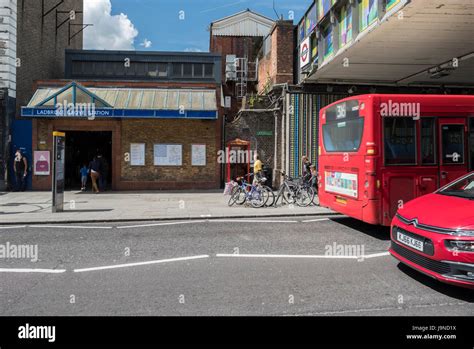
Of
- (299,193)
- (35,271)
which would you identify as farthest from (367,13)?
(35,271)

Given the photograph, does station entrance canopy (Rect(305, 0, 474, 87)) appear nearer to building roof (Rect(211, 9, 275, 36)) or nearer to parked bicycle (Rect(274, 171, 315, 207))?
parked bicycle (Rect(274, 171, 315, 207))

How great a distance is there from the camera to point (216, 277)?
563 centimetres

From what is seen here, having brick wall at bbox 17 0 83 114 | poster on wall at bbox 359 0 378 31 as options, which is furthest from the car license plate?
brick wall at bbox 17 0 83 114

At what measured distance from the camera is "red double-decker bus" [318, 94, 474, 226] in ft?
26.1

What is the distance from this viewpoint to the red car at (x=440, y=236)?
455 cm

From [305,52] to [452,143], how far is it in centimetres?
1016

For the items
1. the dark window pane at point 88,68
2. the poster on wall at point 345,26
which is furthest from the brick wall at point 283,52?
the dark window pane at point 88,68

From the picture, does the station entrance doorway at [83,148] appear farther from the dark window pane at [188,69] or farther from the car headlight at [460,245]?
the car headlight at [460,245]

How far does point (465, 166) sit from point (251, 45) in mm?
27651

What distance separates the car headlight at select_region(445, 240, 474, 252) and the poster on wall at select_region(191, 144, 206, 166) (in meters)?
14.8

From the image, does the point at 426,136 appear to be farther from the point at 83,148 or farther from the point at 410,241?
the point at 83,148

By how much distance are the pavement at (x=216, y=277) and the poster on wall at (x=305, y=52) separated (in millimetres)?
9902

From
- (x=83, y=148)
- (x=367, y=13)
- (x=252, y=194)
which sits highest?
(x=367, y=13)
